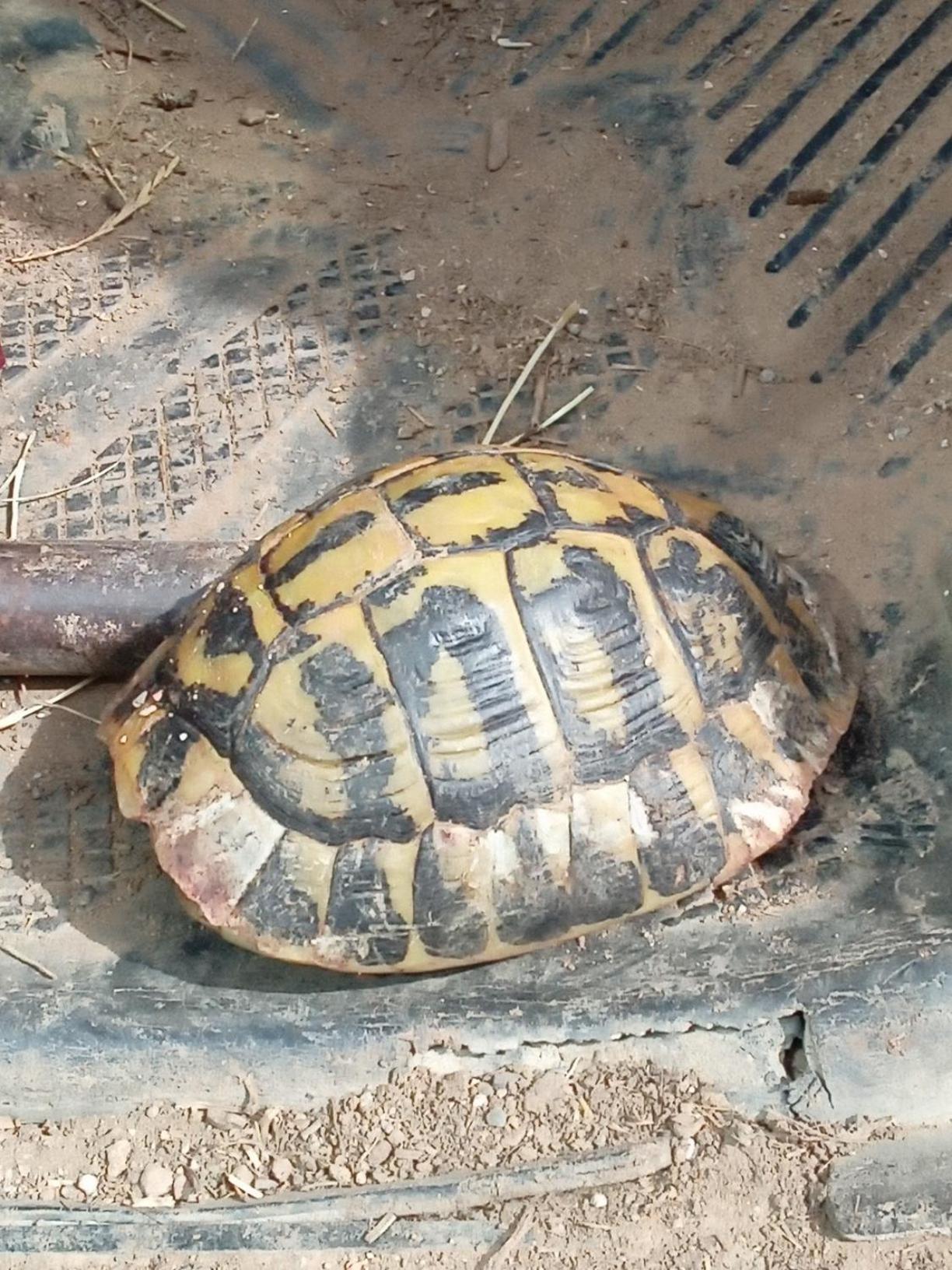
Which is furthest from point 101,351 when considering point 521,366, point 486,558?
point 486,558

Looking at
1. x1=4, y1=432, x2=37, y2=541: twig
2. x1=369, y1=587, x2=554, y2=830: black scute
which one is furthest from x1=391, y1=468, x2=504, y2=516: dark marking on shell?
x1=4, y1=432, x2=37, y2=541: twig

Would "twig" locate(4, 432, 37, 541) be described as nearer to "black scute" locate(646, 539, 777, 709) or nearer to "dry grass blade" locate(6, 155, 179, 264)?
"dry grass blade" locate(6, 155, 179, 264)

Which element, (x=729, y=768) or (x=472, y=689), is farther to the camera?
(x=729, y=768)

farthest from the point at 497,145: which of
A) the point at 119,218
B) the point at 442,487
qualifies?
the point at 442,487

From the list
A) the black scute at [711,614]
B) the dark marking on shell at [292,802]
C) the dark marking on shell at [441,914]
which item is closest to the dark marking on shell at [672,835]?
the black scute at [711,614]

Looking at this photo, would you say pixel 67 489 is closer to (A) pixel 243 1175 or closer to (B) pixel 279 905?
(B) pixel 279 905

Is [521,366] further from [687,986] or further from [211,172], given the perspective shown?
[687,986]

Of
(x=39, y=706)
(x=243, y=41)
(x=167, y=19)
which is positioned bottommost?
(x=39, y=706)

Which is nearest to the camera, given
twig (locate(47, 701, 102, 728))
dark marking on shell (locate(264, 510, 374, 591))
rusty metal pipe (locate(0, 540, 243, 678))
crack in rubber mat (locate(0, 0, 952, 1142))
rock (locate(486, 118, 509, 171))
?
dark marking on shell (locate(264, 510, 374, 591))
